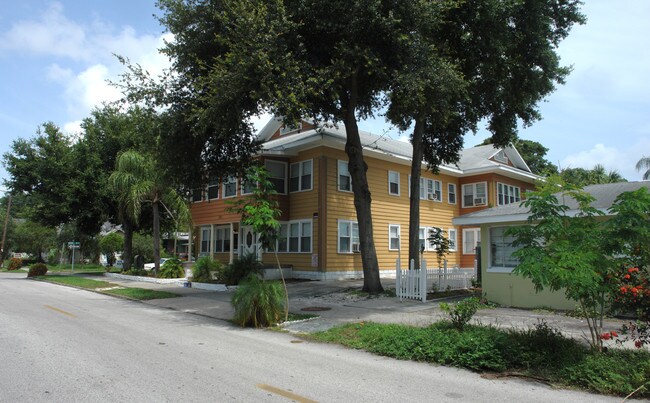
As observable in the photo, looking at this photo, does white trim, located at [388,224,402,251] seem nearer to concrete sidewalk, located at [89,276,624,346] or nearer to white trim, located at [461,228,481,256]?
white trim, located at [461,228,481,256]

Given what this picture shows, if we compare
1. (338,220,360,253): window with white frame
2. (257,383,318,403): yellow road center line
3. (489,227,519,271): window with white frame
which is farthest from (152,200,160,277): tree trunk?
(257,383,318,403): yellow road center line

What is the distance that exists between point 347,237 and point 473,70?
1043cm

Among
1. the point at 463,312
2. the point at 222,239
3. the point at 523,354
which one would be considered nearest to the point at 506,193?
the point at 222,239

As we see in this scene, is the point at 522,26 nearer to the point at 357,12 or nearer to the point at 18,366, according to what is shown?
the point at 357,12

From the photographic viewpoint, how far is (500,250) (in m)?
14.9

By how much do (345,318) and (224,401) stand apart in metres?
7.39

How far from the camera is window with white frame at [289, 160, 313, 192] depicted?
24672mm

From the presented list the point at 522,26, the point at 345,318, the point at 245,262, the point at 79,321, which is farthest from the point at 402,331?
the point at 522,26

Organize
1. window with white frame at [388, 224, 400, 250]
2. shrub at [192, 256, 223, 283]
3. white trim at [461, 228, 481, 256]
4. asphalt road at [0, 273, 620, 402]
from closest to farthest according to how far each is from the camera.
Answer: asphalt road at [0, 273, 620, 402], shrub at [192, 256, 223, 283], window with white frame at [388, 224, 400, 250], white trim at [461, 228, 481, 256]

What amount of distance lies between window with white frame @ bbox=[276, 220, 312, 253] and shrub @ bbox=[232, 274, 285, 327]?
12070mm

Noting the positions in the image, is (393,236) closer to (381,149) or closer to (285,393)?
(381,149)

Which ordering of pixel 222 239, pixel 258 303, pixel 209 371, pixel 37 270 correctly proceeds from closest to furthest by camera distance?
pixel 209 371 < pixel 258 303 < pixel 222 239 < pixel 37 270

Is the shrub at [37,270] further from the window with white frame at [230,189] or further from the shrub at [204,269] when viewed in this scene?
the shrub at [204,269]

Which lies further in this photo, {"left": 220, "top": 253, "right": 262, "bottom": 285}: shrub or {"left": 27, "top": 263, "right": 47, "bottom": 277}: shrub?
{"left": 27, "top": 263, "right": 47, "bottom": 277}: shrub
